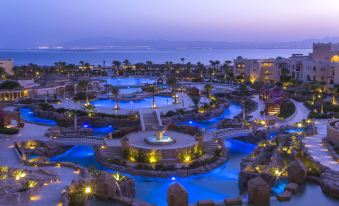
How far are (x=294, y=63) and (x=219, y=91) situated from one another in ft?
57.9

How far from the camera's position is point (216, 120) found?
46250 mm

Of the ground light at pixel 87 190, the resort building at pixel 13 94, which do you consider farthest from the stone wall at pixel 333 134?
the resort building at pixel 13 94

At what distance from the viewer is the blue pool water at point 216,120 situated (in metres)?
42.9

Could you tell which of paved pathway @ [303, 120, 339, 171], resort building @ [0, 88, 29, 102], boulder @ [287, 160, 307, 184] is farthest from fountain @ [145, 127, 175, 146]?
resort building @ [0, 88, 29, 102]

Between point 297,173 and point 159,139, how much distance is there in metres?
11.0

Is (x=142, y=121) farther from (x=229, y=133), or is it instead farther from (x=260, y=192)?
(x=260, y=192)

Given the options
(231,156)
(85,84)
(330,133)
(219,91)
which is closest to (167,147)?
(231,156)

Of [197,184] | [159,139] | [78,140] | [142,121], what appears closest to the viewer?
[197,184]

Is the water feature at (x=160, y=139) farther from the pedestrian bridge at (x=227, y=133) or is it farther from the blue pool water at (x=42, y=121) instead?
the blue pool water at (x=42, y=121)

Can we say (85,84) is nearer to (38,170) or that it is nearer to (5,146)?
(5,146)

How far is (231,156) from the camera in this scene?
105ft

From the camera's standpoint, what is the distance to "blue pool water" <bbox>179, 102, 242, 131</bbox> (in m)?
42.9

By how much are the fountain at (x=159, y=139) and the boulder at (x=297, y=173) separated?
32.5 feet

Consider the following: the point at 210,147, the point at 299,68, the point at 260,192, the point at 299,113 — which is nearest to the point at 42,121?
the point at 210,147
